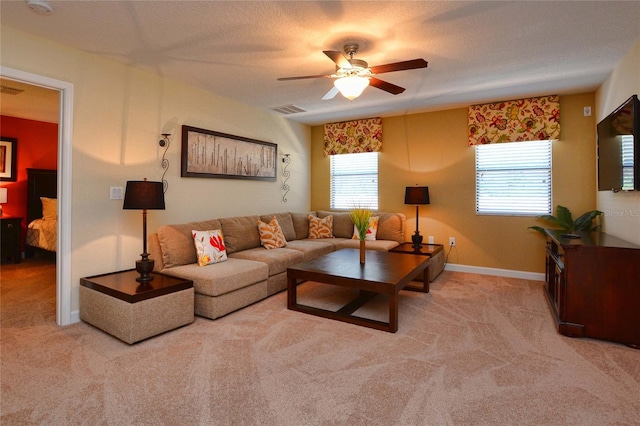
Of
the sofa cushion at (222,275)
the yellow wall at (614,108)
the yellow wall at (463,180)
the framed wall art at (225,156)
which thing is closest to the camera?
the yellow wall at (614,108)

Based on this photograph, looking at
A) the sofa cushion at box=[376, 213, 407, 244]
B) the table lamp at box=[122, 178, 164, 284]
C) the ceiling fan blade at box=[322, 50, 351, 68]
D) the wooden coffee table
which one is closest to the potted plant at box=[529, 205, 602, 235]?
the sofa cushion at box=[376, 213, 407, 244]

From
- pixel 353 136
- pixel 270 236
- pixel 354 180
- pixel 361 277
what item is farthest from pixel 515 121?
pixel 270 236

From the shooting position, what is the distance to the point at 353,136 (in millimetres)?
5898

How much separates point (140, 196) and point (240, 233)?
4.86ft

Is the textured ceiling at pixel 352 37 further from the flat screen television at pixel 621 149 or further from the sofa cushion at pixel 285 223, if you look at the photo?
the sofa cushion at pixel 285 223

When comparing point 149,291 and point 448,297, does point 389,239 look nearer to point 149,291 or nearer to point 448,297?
point 448,297

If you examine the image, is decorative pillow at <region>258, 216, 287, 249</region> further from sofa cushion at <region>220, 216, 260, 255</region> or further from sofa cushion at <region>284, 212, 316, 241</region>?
sofa cushion at <region>284, 212, 316, 241</region>

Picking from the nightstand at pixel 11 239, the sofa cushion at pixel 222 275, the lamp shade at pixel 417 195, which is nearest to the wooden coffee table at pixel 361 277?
the sofa cushion at pixel 222 275

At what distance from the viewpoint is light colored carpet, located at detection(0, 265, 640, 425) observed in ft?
5.98

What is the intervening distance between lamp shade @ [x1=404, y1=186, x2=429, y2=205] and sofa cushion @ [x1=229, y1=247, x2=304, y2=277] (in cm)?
186

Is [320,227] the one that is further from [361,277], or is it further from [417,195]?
[361,277]

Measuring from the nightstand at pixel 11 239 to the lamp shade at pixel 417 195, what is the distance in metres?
6.25

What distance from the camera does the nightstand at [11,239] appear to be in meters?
5.34

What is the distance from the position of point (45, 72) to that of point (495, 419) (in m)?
4.14
